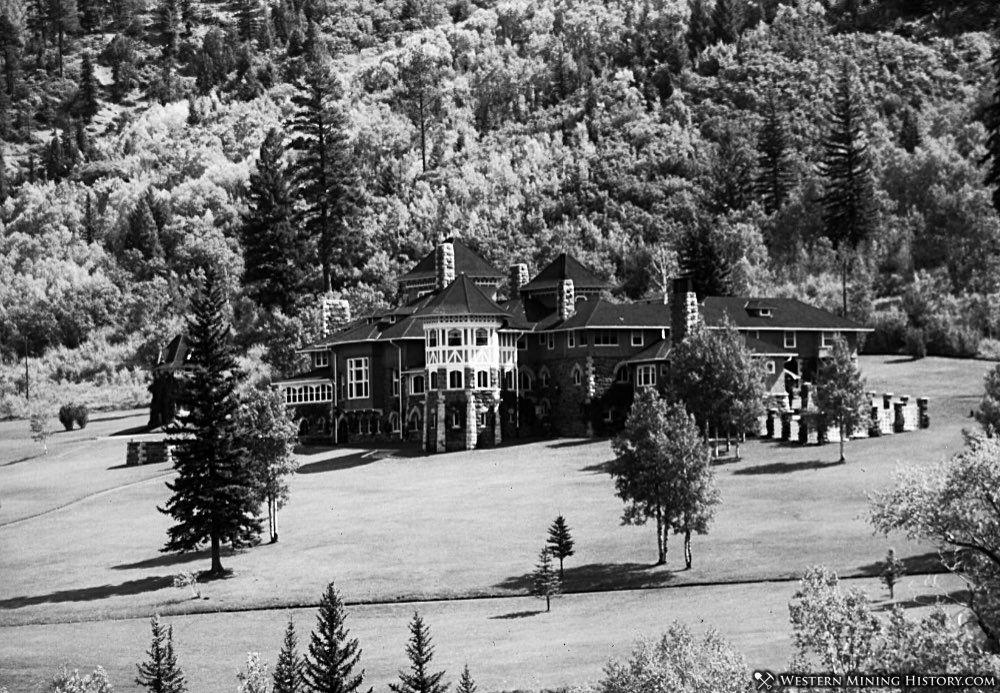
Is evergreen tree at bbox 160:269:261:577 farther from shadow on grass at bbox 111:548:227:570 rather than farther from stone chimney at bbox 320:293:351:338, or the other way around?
stone chimney at bbox 320:293:351:338

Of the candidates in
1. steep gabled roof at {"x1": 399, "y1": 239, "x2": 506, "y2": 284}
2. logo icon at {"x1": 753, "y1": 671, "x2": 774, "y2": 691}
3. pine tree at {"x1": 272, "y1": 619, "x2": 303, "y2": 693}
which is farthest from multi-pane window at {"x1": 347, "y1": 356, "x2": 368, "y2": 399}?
logo icon at {"x1": 753, "y1": 671, "x2": 774, "y2": 691}

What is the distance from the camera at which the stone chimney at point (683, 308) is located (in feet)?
318

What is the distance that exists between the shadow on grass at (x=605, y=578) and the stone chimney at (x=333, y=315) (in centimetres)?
5313

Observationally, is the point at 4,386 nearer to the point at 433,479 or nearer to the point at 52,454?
the point at 52,454

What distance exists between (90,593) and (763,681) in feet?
135

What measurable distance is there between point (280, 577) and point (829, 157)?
280 ft

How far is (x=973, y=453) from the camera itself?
36594 millimetres

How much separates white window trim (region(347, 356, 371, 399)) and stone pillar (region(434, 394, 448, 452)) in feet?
25.5

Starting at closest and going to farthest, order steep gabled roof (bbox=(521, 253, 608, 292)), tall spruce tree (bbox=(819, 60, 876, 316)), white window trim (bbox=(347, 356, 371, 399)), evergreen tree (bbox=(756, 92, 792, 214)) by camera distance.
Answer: white window trim (bbox=(347, 356, 371, 399)) < steep gabled roof (bbox=(521, 253, 608, 292)) < tall spruce tree (bbox=(819, 60, 876, 316)) < evergreen tree (bbox=(756, 92, 792, 214))

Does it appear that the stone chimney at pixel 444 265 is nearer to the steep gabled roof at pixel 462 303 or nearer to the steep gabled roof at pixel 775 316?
the steep gabled roof at pixel 462 303

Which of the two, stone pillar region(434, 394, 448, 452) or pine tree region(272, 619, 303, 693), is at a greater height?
stone pillar region(434, 394, 448, 452)

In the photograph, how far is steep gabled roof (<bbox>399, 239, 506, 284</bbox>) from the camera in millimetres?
113750

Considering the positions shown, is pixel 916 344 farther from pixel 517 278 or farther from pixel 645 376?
pixel 517 278

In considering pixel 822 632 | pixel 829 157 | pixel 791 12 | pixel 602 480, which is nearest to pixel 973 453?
pixel 822 632
